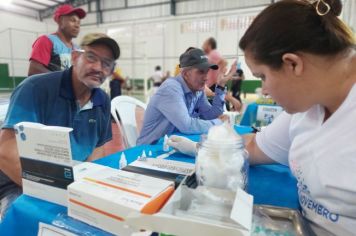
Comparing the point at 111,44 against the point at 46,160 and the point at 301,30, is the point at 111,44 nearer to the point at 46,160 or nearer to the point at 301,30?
the point at 46,160

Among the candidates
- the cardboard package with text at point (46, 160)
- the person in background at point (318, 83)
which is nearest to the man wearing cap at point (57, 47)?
the cardboard package with text at point (46, 160)

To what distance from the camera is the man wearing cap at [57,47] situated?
2.11m

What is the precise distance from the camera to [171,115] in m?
1.74

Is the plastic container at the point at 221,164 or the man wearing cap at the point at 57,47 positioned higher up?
the man wearing cap at the point at 57,47

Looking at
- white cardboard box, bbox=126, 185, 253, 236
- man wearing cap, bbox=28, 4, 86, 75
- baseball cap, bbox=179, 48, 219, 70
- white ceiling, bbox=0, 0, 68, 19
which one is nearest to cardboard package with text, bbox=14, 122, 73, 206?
white cardboard box, bbox=126, 185, 253, 236

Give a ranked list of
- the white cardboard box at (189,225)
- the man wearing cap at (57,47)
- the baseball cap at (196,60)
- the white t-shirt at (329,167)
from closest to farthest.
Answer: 1. the white cardboard box at (189,225)
2. the white t-shirt at (329,167)
3. the baseball cap at (196,60)
4. the man wearing cap at (57,47)

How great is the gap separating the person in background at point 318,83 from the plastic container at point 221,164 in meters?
0.18

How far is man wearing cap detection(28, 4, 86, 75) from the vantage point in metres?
2.11

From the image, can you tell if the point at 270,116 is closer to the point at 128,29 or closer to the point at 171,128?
the point at 171,128

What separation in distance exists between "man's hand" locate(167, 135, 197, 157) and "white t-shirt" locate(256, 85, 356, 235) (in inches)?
19.5

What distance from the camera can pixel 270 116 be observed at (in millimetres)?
2342

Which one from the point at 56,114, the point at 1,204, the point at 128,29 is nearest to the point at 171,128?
the point at 56,114

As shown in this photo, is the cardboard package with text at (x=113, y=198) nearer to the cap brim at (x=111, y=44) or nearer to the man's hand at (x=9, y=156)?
the man's hand at (x=9, y=156)

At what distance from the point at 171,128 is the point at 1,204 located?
102cm
